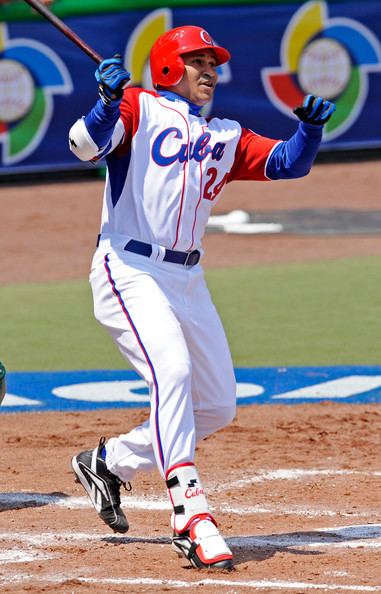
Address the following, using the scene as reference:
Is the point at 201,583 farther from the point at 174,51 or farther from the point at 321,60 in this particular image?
the point at 321,60

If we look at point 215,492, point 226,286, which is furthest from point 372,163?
point 215,492

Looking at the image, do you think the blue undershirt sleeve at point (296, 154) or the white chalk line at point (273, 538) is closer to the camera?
the white chalk line at point (273, 538)

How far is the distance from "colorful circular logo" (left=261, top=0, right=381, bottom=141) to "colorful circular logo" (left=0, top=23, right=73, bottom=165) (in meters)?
2.69

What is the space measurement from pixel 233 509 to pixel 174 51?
2.00 meters

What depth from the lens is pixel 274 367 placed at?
8.71 meters

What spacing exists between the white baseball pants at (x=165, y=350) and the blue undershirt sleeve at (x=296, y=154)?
0.58m

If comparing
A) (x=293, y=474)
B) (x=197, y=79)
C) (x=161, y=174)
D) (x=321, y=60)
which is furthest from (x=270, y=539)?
(x=321, y=60)

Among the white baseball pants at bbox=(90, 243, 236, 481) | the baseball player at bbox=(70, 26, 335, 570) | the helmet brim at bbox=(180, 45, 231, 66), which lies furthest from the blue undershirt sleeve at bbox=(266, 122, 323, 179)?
the white baseball pants at bbox=(90, 243, 236, 481)

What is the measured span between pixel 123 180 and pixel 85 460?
3.99 feet

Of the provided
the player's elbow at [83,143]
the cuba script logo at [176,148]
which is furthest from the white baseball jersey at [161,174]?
the player's elbow at [83,143]

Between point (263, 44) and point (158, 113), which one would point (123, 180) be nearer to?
point (158, 113)

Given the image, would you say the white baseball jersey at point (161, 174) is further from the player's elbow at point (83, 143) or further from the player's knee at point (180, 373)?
the player's knee at point (180, 373)

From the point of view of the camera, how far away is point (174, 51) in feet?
17.2

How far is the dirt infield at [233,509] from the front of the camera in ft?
15.2
